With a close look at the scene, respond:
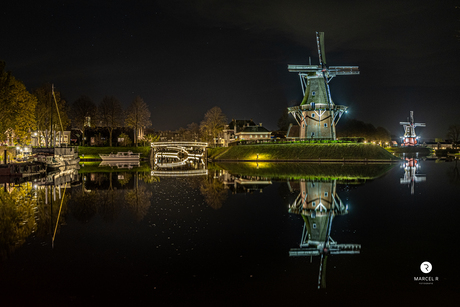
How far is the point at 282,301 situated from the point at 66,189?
23.7 meters

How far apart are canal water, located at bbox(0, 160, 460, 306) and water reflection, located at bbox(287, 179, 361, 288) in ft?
0.20

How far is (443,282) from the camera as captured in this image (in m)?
8.62

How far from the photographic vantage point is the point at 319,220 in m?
15.2

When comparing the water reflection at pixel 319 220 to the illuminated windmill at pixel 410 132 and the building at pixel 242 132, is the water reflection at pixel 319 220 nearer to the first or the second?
the building at pixel 242 132

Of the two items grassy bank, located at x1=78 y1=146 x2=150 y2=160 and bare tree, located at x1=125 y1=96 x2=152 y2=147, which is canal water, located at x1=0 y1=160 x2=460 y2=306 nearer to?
grassy bank, located at x1=78 y1=146 x2=150 y2=160

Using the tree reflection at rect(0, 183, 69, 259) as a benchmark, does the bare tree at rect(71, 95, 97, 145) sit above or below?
above

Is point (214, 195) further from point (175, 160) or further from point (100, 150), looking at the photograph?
point (175, 160)

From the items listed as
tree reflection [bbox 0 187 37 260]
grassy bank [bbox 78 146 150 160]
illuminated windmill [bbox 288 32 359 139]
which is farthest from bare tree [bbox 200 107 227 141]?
tree reflection [bbox 0 187 37 260]

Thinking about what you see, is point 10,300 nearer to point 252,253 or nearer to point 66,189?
point 252,253

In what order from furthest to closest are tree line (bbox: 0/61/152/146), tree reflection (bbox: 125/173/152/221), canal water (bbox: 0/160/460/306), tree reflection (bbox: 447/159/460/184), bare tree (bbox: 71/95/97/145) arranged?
1. bare tree (bbox: 71/95/97/145)
2. tree line (bbox: 0/61/152/146)
3. tree reflection (bbox: 447/159/460/184)
4. tree reflection (bbox: 125/173/152/221)
5. canal water (bbox: 0/160/460/306)

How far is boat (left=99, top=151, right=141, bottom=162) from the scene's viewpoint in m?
81.3

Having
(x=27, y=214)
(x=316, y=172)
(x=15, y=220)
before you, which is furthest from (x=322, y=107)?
(x=15, y=220)

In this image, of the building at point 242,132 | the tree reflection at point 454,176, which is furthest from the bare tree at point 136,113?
the tree reflection at point 454,176

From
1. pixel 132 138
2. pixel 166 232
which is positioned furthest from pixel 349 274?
pixel 132 138
